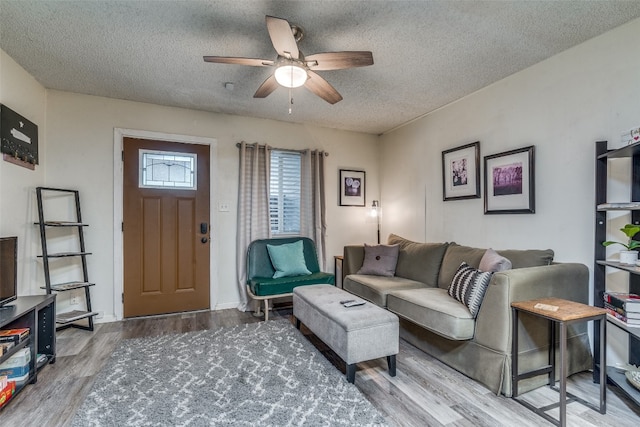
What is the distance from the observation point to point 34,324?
7.04 feet

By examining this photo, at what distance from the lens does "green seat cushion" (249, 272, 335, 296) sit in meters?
3.32

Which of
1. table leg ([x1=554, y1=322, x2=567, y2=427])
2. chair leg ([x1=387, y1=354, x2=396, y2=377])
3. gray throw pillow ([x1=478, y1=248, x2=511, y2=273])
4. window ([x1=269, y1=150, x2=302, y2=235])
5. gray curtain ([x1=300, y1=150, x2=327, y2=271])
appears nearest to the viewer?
table leg ([x1=554, y1=322, x2=567, y2=427])

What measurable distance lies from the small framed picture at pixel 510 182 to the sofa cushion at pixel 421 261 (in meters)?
0.66

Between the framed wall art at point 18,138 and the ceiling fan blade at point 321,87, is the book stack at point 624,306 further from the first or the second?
the framed wall art at point 18,138

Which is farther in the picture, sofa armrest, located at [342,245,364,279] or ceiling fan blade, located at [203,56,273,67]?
sofa armrest, located at [342,245,364,279]

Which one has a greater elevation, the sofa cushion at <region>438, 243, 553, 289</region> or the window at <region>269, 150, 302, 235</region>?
the window at <region>269, 150, 302, 235</region>

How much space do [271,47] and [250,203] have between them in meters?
1.99

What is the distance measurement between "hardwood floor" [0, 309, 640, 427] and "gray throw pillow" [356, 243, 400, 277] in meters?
1.01

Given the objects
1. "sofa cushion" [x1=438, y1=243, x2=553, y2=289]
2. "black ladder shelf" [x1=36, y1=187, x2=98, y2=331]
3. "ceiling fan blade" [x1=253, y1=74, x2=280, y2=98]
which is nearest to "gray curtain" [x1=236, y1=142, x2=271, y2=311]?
"ceiling fan blade" [x1=253, y1=74, x2=280, y2=98]

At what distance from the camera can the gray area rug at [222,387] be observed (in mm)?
1711

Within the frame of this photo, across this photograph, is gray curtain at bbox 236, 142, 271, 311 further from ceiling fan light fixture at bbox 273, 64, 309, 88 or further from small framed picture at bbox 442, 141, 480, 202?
small framed picture at bbox 442, 141, 480, 202

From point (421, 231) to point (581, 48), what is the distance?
91.1 inches

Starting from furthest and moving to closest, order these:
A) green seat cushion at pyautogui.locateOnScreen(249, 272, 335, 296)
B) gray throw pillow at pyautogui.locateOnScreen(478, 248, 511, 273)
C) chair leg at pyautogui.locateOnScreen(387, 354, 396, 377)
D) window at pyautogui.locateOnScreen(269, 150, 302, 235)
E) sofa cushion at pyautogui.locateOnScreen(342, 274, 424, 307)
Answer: window at pyautogui.locateOnScreen(269, 150, 302, 235), green seat cushion at pyautogui.locateOnScreen(249, 272, 335, 296), sofa cushion at pyautogui.locateOnScreen(342, 274, 424, 307), gray throw pillow at pyautogui.locateOnScreen(478, 248, 511, 273), chair leg at pyautogui.locateOnScreen(387, 354, 396, 377)

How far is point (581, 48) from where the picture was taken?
Result: 2.33 meters
